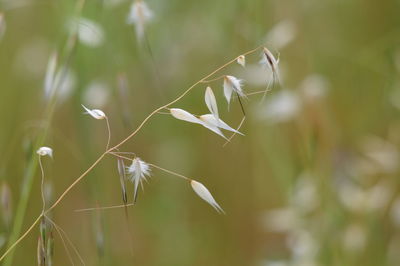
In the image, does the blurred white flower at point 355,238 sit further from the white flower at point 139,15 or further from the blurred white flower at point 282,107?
the white flower at point 139,15

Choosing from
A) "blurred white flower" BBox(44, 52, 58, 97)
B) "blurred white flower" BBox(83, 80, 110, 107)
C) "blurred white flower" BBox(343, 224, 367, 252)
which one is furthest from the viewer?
"blurred white flower" BBox(83, 80, 110, 107)

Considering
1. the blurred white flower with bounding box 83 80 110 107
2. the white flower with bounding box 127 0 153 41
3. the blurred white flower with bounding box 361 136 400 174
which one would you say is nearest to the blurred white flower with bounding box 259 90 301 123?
the blurred white flower with bounding box 361 136 400 174

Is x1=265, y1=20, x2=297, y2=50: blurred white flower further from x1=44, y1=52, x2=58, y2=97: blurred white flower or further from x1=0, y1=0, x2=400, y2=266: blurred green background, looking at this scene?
x1=44, y1=52, x2=58, y2=97: blurred white flower

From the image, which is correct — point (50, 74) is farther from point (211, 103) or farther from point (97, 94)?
point (97, 94)

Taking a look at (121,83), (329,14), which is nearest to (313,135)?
(121,83)

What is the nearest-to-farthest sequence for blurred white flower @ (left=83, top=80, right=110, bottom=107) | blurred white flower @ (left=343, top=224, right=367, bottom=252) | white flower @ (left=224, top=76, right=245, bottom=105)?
white flower @ (left=224, top=76, right=245, bottom=105)
blurred white flower @ (left=343, top=224, right=367, bottom=252)
blurred white flower @ (left=83, top=80, right=110, bottom=107)

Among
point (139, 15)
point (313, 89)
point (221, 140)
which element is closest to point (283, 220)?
point (313, 89)

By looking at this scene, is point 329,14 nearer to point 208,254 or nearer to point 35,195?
point 208,254

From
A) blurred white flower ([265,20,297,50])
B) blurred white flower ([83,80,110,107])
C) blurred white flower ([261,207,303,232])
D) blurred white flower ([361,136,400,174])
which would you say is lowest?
blurred white flower ([261,207,303,232])
